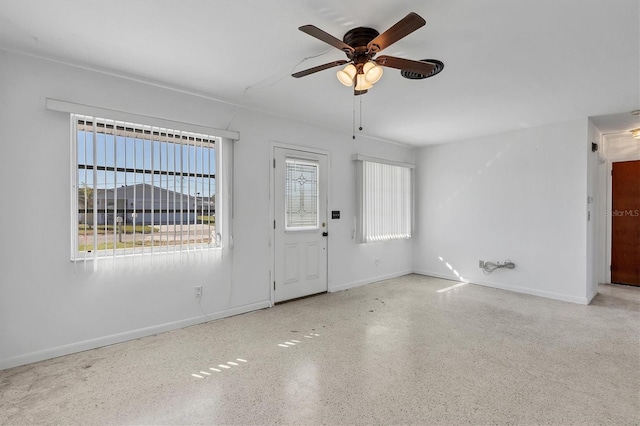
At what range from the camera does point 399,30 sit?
1.73m

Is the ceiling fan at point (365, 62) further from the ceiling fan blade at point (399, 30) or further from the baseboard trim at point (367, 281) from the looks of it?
the baseboard trim at point (367, 281)

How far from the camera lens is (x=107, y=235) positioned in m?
2.86

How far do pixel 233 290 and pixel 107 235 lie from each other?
1.46 metres

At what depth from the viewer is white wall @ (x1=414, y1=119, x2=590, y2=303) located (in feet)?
13.9

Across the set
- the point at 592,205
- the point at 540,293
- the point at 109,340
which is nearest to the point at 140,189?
the point at 109,340

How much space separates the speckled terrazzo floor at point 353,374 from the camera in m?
1.93

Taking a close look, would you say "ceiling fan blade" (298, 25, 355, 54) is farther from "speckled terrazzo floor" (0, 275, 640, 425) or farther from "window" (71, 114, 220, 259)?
"speckled terrazzo floor" (0, 275, 640, 425)

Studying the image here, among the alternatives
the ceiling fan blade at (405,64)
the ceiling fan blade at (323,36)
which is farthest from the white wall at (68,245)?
the ceiling fan blade at (405,64)

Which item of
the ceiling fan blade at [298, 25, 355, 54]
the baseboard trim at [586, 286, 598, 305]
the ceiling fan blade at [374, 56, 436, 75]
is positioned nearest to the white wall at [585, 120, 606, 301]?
the baseboard trim at [586, 286, 598, 305]

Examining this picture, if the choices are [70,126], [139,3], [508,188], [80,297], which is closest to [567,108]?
[508,188]

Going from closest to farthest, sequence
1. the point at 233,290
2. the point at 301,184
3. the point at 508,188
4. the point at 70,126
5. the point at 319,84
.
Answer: the point at 70,126
the point at 319,84
the point at 233,290
the point at 301,184
the point at 508,188

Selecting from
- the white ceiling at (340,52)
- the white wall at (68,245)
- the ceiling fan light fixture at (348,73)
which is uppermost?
the white ceiling at (340,52)

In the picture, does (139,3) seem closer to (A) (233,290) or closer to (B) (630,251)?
(A) (233,290)

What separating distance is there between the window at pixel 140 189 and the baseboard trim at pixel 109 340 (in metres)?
0.78
